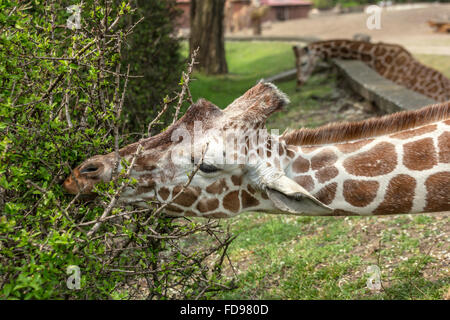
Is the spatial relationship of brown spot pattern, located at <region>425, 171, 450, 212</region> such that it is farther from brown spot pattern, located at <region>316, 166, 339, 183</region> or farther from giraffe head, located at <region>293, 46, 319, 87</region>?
giraffe head, located at <region>293, 46, 319, 87</region>

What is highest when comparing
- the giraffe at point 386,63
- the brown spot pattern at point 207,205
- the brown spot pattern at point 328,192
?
the brown spot pattern at point 328,192

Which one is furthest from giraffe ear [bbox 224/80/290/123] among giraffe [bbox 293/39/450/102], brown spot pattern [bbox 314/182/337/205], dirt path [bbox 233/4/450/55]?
dirt path [bbox 233/4/450/55]

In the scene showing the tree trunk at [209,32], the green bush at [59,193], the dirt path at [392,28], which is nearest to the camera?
the green bush at [59,193]

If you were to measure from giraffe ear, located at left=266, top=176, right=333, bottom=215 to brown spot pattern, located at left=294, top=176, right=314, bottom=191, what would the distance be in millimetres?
208

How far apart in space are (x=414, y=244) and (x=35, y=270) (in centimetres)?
331

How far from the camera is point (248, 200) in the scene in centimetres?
368

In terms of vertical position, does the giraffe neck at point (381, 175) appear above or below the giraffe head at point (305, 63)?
above

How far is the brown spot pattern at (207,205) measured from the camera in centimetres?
368

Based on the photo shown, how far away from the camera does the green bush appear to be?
296 cm

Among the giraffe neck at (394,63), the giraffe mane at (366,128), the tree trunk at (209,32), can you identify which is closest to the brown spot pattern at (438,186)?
the giraffe mane at (366,128)

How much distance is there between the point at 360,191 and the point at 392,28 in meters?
28.7

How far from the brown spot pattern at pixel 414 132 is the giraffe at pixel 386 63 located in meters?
6.59

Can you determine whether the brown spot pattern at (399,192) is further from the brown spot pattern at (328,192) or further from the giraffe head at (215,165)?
the giraffe head at (215,165)
